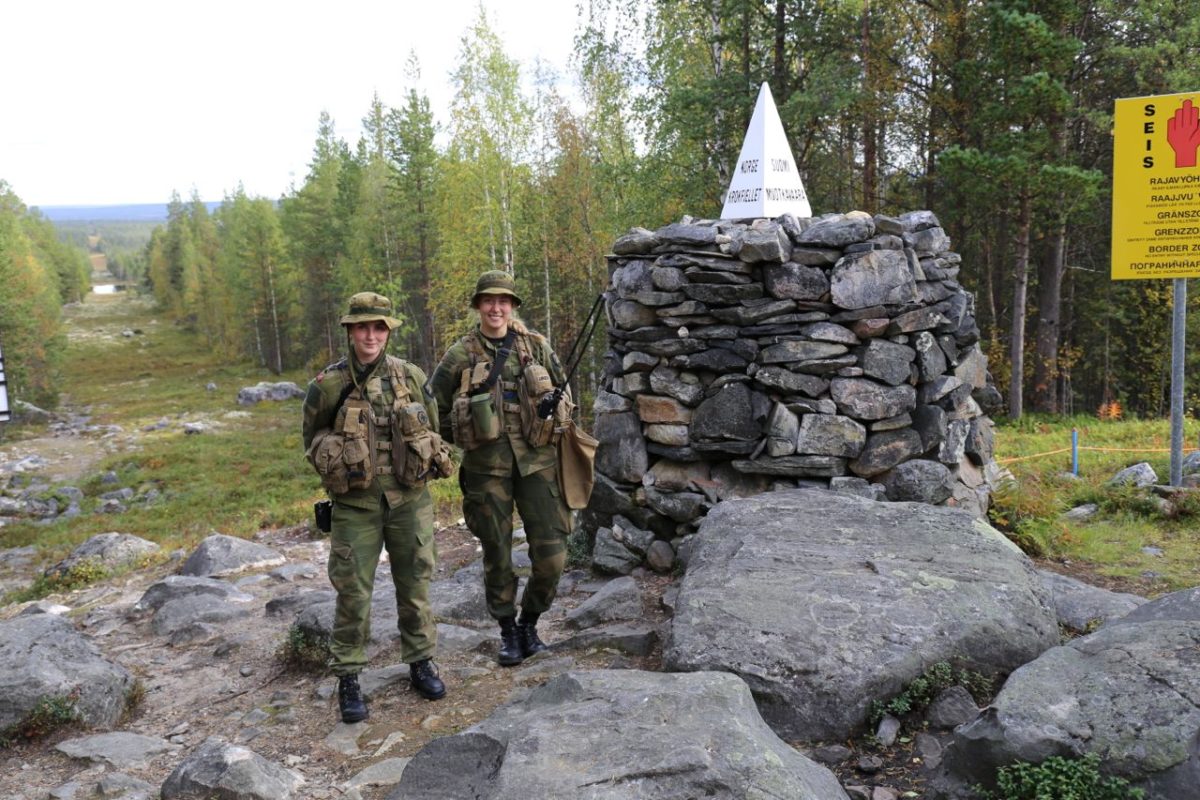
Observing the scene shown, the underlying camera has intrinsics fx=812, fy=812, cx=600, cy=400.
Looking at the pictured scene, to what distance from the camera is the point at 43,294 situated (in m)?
42.8

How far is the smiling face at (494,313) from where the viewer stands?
506 cm

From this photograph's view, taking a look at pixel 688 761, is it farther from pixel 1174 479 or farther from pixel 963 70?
pixel 963 70

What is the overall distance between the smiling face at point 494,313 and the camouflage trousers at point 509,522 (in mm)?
898

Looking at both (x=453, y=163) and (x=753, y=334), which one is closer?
(x=753, y=334)

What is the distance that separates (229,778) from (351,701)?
1.01 m

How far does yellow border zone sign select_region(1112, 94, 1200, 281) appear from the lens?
27.3ft

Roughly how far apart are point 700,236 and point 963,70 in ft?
40.7

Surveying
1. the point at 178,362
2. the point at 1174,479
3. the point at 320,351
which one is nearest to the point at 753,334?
the point at 1174,479

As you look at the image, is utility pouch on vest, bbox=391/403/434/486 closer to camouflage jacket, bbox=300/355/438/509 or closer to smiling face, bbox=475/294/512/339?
camouflage jacket, bbox=300/355/438/509

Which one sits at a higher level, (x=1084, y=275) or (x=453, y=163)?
(x=453, y=163)

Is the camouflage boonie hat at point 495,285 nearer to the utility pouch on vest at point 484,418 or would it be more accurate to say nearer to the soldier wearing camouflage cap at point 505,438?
the soldier wearing camouflage cap at point 505,438

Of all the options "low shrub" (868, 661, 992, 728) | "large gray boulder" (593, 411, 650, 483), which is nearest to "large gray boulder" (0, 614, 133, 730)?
"large gray boulder" (593, 411, 650, 483)

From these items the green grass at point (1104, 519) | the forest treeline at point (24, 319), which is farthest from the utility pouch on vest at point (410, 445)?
Result: the forest treeline at point (24, 319)

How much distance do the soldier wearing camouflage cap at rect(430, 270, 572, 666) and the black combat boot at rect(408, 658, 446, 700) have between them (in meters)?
0.55
